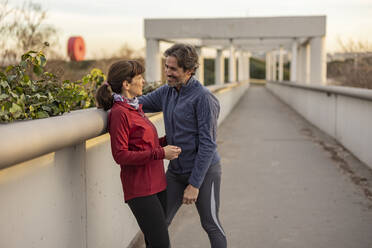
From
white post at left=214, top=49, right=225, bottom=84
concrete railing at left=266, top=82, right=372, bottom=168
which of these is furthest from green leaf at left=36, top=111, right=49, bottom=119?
white post at left=214, top=49, right=225, bottom=84

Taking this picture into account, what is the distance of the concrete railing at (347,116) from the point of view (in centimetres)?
786

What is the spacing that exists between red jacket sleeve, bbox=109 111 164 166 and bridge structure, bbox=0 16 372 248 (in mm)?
216

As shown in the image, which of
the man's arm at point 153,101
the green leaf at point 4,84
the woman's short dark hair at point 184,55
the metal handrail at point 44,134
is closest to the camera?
the metal handrail at point 44,134

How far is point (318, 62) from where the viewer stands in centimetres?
2570

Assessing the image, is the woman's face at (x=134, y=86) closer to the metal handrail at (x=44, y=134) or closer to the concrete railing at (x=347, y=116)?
the metal handrail at (x=44, y=134)

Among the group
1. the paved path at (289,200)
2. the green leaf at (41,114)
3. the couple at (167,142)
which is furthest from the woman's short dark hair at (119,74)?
the paved path at (289,200)

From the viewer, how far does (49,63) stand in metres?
8.27

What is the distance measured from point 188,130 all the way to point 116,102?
1.79 feet

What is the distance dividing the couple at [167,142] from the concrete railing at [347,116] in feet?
16.8

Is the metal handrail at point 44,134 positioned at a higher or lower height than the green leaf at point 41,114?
lower

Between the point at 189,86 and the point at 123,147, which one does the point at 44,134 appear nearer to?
the point at 123,147

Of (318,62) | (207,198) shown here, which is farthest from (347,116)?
(318,62)

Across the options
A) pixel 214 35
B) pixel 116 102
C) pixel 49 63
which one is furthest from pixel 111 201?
pixel 214 35

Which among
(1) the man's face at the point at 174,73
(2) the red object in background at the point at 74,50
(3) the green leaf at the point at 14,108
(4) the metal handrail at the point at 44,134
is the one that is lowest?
(4) the metal handrail at the point at 44,134
